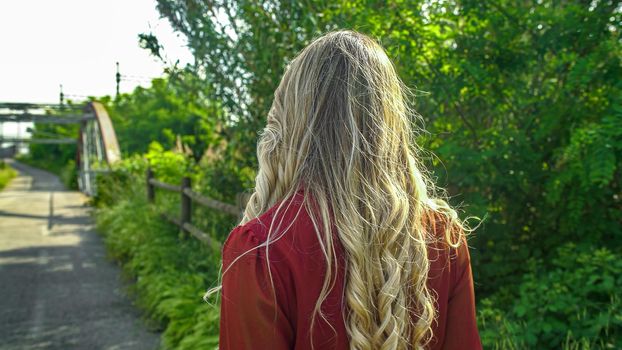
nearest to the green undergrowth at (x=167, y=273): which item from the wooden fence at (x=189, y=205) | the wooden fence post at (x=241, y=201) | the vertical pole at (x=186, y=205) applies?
the wooden fence at (x=189, y=205)

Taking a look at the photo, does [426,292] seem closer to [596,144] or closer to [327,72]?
[327,72]

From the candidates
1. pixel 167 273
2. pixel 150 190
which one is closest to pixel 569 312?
pixel 167 273

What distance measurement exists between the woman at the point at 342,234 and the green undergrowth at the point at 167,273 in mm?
1764

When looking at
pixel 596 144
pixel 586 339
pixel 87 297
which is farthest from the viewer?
pixel 87 297

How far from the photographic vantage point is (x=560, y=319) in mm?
3715

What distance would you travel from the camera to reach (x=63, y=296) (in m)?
6.81

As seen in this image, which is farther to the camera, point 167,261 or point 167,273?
point 167,261

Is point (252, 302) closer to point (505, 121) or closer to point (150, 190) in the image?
point (505, 121)

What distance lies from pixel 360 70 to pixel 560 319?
2.85 meters

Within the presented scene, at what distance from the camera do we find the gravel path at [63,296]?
5316mm

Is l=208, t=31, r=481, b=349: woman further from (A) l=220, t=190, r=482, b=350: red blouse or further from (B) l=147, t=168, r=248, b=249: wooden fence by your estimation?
(B) l=147, t=168, r=248, b=249: wooden fence

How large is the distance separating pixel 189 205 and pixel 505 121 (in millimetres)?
4488

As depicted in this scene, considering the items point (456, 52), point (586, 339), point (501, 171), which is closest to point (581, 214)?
point (501, 171)

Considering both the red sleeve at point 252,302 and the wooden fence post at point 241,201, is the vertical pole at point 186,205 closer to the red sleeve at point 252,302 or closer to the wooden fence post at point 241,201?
the wooden fence post at point 241,201
